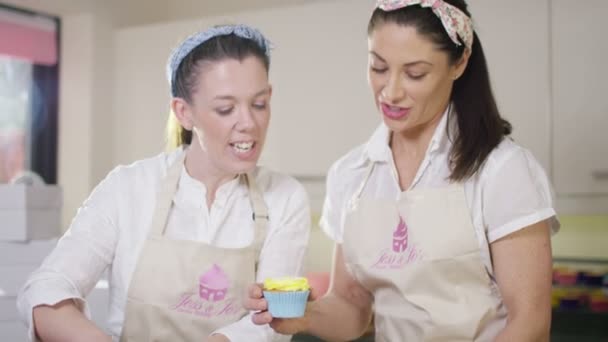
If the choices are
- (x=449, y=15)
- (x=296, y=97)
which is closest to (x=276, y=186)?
(x=449, y=15)

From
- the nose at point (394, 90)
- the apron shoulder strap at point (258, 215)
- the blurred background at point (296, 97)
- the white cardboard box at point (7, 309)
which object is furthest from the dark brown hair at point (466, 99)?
the white cardboard box at point (7, 309)

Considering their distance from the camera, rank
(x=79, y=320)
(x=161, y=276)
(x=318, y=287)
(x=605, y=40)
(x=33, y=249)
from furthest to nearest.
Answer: (x=318, y=287), (x=605, y=40), (x=33, y=249), (x=161, y=276), (x=79, y=320)

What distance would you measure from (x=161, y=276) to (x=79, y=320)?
19 cm

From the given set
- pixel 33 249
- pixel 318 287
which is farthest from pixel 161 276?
pixel 318 287

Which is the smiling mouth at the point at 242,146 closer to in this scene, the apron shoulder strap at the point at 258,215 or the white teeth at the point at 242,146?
the white teeth at the point at 242,146

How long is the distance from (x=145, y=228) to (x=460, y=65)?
2.45 ft

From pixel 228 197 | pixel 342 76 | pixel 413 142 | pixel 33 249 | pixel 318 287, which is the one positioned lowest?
pixel 318 287

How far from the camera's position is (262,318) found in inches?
53.7

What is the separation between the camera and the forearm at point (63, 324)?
4.58ft

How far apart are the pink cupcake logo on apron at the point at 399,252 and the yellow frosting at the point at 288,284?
→ 300 mm

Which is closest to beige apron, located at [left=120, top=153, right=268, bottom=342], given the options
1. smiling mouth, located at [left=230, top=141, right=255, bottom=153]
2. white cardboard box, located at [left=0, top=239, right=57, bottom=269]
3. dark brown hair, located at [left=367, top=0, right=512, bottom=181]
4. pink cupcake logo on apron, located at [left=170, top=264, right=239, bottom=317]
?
pink cupcake logo on apron, located at [left=170, top=264, right=239, bottom=317]

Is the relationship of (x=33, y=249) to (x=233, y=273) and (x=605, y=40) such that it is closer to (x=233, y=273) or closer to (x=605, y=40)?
(x=233, y=273)

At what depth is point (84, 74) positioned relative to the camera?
3.54 meters

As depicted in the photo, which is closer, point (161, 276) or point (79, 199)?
point (161, 276)
